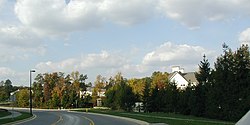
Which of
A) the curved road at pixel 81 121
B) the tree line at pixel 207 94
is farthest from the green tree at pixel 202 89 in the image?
the curved road at pixel 81 121

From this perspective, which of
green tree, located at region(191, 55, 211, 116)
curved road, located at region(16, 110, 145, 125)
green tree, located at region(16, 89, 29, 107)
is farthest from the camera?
green tree, located at region(16, 89, 29, 107)

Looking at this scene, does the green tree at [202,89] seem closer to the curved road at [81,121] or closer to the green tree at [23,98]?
the curved road at [81,121]

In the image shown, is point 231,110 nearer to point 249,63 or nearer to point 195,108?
point 249,63

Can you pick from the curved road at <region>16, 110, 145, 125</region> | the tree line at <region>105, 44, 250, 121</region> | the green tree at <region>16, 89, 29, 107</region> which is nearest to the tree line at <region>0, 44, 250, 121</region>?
the tree line at <region>105, 44, 250, 121</region>

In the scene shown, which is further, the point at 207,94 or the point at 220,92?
the point at 207,94

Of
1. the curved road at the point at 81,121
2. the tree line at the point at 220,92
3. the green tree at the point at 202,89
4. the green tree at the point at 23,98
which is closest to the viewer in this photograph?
the curved road at the point at 81,121

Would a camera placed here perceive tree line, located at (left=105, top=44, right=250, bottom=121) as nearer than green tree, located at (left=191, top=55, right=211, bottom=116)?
Yes

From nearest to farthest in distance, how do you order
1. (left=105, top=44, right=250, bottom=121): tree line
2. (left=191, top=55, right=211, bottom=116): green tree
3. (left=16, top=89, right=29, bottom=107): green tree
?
(left=105, top=44, right=250, bottom=121): tree line, (left=191, top=55, right=211, bottom=116): green tree, (left=16, top=89, right=29, bottom=107): green tree

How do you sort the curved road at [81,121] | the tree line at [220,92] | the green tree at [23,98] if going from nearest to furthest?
the curved road at [81,121]
the tree line at [220,92]
the green tree at [23,98]

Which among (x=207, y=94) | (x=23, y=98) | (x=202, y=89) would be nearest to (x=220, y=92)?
(x=207, y=94)

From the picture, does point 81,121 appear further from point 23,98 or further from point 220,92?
point 23,98

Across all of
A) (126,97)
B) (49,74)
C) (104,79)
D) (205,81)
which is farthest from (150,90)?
(49,74)

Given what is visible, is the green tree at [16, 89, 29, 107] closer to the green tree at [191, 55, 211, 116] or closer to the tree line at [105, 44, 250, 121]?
the tree line at [105, 44, 250, 121]

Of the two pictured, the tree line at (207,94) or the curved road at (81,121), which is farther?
the tree line at (207,94)
